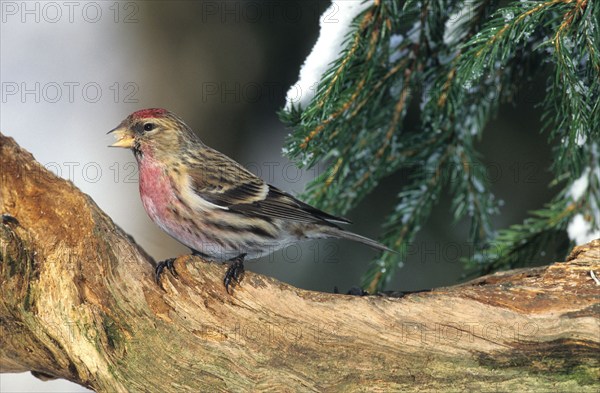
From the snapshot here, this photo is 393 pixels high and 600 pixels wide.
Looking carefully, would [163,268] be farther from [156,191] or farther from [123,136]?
[123,136]

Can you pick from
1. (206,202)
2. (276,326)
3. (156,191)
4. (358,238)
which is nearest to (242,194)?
(206,202)

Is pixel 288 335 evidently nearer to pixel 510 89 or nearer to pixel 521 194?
pixel 510 89

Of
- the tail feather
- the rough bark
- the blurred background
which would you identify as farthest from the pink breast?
the blurred background

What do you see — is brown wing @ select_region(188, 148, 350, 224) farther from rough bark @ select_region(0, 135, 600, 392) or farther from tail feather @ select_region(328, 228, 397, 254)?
rough bark @ select_region(0, 135, 600, 392)

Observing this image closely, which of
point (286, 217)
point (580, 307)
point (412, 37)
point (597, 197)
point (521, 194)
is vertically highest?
point (521, 194)

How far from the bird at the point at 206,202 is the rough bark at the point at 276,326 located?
1.37ft

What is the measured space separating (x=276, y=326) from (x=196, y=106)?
2.28 meters

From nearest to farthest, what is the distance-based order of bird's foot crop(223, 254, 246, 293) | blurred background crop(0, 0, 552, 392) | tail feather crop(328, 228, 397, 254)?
1. bird's foot crop(223, 254, 246, 293)
2. tail feather crop(328, 228, 397, 254)
3. blurred background crop(0, 0, 552, 392)

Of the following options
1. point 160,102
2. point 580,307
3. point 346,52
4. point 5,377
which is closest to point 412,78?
point 346,52

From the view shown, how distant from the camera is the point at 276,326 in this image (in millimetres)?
1825

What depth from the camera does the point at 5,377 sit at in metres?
4.20

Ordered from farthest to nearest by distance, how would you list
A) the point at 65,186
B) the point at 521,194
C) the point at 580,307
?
1. the point at 521,194
2. the point at 65,186
3. the point at 580,307

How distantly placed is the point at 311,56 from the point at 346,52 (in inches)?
6.1

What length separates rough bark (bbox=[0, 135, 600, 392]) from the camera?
5.69ft
